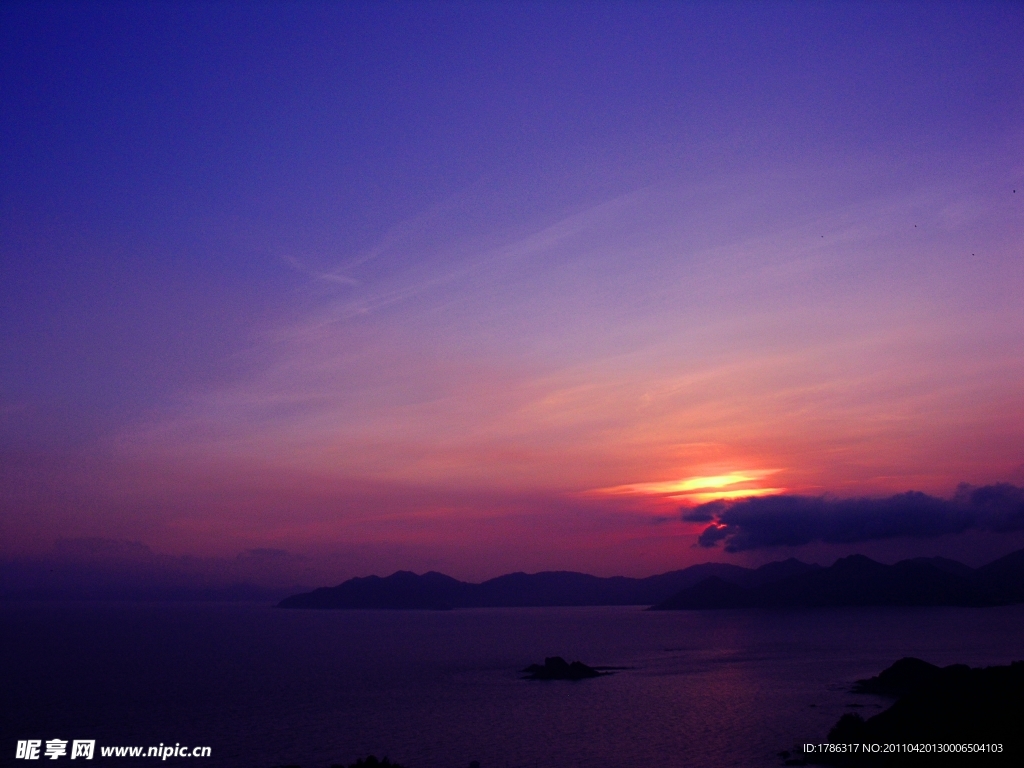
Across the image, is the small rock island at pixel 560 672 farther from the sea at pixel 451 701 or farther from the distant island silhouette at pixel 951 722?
the distant island silhouette at pixel 951 722

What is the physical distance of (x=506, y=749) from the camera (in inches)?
2131

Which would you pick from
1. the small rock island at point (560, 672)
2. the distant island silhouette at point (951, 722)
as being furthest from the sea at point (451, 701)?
the distant island silhouette at point (951, 722)

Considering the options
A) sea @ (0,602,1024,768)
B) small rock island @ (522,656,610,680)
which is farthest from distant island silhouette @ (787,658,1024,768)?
small rock island @ (522,656,610,680)

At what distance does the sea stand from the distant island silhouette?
5.30m

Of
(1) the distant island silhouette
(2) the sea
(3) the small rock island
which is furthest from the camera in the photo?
(3) the small rock island

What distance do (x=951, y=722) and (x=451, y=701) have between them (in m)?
48.2

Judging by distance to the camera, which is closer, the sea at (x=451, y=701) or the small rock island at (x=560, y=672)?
the sea at (x=451, y=701)

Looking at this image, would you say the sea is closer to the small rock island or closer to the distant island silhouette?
the small rock island

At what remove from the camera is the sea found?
53219 millimetres

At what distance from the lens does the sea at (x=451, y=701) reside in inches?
2095

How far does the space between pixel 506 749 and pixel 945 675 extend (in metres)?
31.0

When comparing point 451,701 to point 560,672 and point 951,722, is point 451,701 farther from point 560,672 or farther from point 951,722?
point 951,722

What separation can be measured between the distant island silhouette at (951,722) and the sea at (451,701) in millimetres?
5296

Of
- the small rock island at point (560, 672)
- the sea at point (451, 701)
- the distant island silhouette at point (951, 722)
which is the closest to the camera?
the distant island silhouette at point (951, 722)
